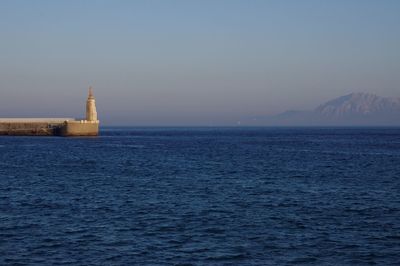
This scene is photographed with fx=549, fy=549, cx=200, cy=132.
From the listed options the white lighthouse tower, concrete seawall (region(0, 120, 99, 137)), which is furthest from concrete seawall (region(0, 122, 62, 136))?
the white lighthouse tower

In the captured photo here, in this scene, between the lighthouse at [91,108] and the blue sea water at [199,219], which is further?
the lighthouse at [91,108]

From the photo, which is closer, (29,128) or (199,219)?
(199,219)

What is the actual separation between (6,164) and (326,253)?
51347mm

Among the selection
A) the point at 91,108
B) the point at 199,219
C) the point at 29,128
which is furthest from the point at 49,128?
the point at 199,219

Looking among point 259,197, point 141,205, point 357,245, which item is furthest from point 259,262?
point 259,197

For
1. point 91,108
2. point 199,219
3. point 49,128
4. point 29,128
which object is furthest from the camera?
point 29,128

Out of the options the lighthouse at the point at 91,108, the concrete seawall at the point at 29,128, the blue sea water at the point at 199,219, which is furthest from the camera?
the concrete seawall at the point at 29,128

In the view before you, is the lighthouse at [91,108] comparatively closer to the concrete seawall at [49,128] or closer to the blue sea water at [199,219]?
the concrete seawall at [49,128]

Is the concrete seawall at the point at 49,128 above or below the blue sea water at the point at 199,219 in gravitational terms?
above

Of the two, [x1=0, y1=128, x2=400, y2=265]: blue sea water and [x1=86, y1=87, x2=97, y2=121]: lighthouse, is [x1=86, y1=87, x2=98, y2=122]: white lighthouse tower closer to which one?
[x1=86, y1=87, x2=97, y2=121]: lighthouse

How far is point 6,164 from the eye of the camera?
215 feet

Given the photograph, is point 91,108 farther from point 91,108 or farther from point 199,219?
point 199,219

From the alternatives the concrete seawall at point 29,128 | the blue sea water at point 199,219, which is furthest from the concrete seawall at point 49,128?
the blue sea water at point 199,219

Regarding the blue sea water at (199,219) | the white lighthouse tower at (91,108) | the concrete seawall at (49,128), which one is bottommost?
the blue sea water at (199,219)
